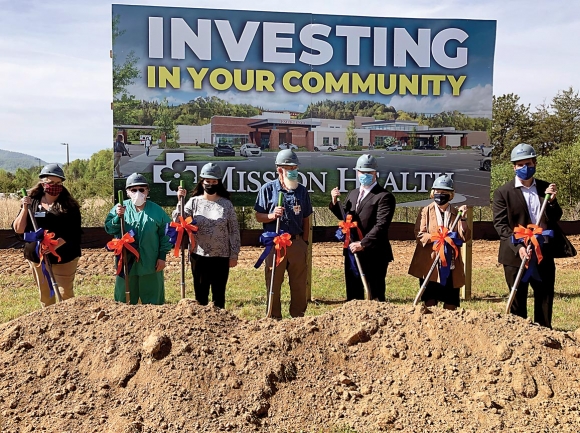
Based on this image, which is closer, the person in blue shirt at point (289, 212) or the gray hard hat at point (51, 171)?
the gray hard hat at point (51, 171)

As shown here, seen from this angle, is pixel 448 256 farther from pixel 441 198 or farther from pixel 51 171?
pixel 51 171

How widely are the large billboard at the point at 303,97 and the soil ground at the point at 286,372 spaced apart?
3559 millimetres

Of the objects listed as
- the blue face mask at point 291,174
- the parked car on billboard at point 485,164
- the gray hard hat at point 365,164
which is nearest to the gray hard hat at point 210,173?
the blue face mask at point 291,174

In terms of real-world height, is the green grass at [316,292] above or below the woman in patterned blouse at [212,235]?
below

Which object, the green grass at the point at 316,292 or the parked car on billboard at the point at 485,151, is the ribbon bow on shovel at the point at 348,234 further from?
the parked car on billboard at the point at 485,151

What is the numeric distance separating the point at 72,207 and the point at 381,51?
15.0 feet

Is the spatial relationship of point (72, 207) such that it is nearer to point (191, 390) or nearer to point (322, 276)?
point (191, 390)

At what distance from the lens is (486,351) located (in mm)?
4277

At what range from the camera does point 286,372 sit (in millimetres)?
4086

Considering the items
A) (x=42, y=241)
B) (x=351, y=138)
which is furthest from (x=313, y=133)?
(x=42, y=241)

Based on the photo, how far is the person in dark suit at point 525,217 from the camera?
18.0 ft

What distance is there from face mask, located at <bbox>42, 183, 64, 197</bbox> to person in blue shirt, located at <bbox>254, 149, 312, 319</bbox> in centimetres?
186

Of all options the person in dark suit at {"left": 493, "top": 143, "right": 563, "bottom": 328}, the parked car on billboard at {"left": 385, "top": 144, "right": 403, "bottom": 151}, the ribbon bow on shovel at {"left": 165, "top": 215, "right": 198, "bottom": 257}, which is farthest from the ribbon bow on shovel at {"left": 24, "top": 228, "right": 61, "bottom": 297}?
the parked car on billboard at {"left": 385, "top": 144, "right": 403, "bottom": 151}

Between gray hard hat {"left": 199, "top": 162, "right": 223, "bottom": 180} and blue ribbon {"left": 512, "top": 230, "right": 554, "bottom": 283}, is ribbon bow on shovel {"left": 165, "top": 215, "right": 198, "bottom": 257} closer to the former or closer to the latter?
gray hard hat {"left": 199, "top": 162, "right": 223, "bottom": 180}
